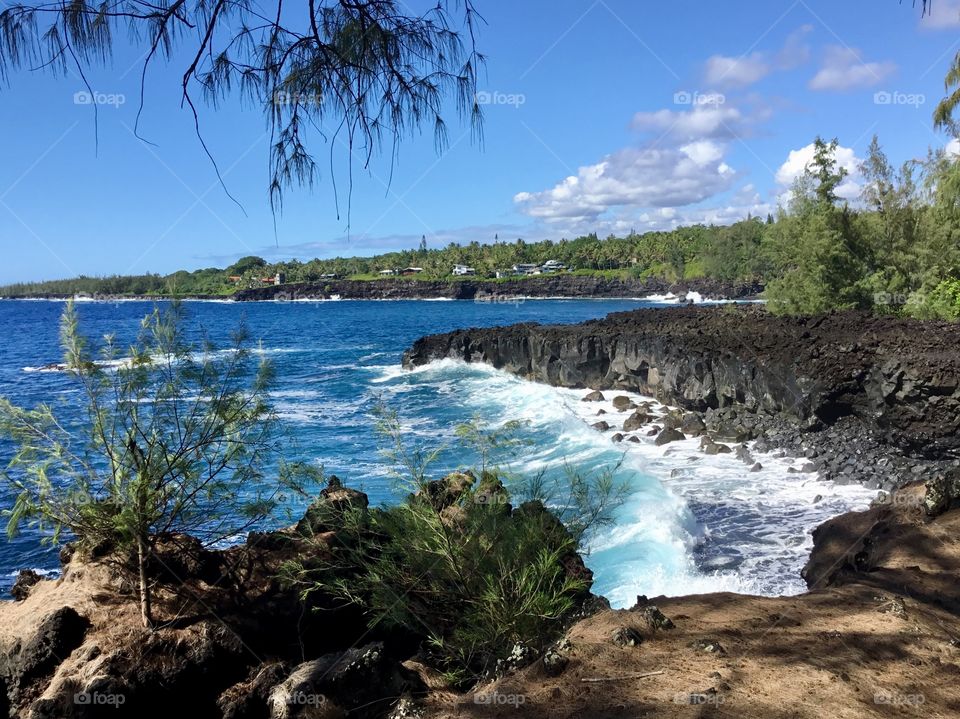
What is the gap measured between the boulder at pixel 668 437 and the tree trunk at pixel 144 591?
54.7 feet

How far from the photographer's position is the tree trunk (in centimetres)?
600

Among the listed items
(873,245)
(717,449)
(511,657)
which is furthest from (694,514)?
(873,245)

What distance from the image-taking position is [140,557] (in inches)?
239

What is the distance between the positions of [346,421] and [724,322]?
60.0 ft

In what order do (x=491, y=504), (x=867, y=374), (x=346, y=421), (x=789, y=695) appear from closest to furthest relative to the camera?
(x=789, y=695) < (x=491, y=504) < (x=867, y=374) < (x=346, y=421)

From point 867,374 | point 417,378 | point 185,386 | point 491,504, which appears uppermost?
point 185,386

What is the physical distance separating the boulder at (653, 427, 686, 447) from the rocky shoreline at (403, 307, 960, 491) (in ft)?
1.03

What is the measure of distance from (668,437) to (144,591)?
56.6ft

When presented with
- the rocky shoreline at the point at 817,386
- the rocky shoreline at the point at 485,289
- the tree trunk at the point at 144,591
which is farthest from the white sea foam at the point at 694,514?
the rocky shoreline at the point at 485,289

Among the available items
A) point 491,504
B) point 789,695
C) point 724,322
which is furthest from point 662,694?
point 724,322

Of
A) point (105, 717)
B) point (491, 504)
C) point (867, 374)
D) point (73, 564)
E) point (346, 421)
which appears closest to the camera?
point (105, 717)

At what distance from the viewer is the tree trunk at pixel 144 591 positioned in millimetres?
6004

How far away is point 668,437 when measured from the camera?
20516 mm

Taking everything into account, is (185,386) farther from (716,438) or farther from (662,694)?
(716,438)
